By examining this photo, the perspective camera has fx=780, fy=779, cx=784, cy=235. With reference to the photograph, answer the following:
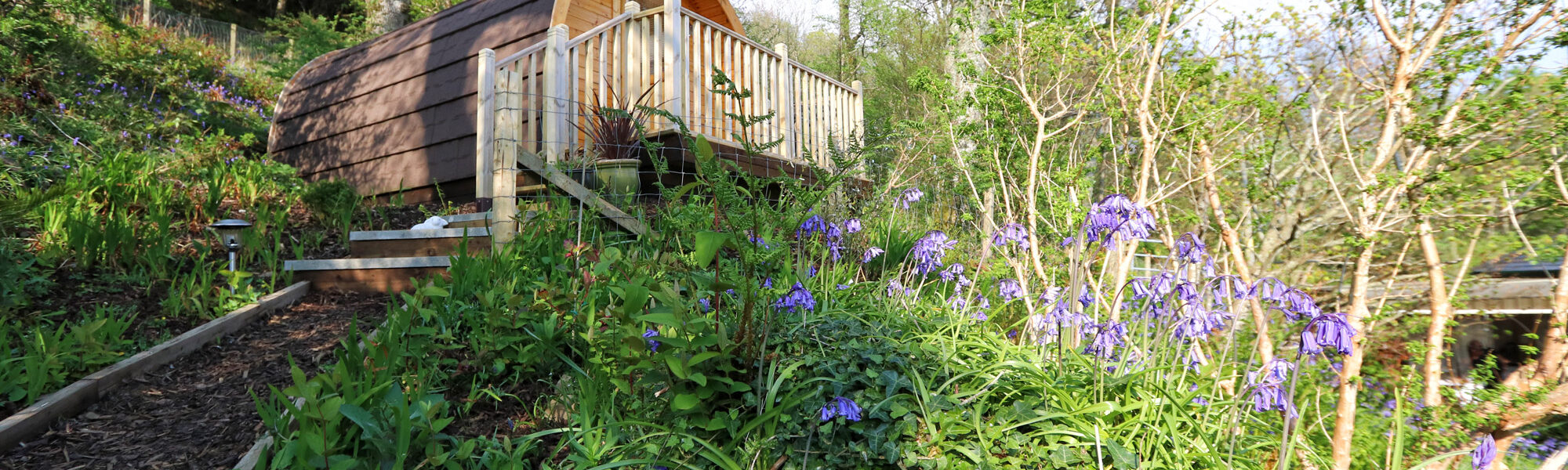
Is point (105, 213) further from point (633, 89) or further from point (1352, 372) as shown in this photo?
point (1352, 372)

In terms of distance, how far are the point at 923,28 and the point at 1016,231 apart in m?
12.3

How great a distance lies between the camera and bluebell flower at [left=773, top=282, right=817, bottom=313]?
2.21m

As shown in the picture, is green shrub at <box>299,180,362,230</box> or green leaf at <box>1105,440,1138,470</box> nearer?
green leaf at <box>1105,440,1138,470</box>

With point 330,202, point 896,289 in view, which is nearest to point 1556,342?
point 896,289

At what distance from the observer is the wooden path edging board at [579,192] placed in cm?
392

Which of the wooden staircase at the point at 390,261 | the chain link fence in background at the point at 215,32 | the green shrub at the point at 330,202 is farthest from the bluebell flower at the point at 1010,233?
the chain link fence in background at the point at 215,32

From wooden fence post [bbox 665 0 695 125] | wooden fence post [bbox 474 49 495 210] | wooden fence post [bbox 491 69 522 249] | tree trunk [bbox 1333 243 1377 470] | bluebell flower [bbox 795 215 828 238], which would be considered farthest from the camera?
wooden fence post [bbox 665 0 695 125]

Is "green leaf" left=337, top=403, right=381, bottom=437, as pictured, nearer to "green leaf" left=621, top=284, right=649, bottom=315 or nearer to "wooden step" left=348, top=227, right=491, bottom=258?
"green leaf" left=621, top=284, right=649, bottom=315

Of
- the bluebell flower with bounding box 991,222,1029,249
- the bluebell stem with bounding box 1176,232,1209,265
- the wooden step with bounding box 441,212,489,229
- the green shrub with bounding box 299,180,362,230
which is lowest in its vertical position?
the bluebell stem with bounding box 1176,232,1209,265

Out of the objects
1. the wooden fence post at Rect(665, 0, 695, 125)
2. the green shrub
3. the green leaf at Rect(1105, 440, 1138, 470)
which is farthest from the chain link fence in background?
the green leaf at Rect(1105, 440, 1138, 470)

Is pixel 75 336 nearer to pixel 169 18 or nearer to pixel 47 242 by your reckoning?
pixel 47 242

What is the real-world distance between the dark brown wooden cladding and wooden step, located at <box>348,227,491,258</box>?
1431 mm

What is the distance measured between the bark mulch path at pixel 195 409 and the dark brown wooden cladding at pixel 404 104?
241 cm

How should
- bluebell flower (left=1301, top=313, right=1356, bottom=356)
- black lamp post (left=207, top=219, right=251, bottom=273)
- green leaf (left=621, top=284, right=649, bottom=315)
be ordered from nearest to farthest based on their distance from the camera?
bluebell flower (left=1301, top=313, right=1356, bottom=356) → green leaf (left=621, top=284, right=649, bottom=315) → black lamp post (left=207, top=219, right=251, bottom=273)
